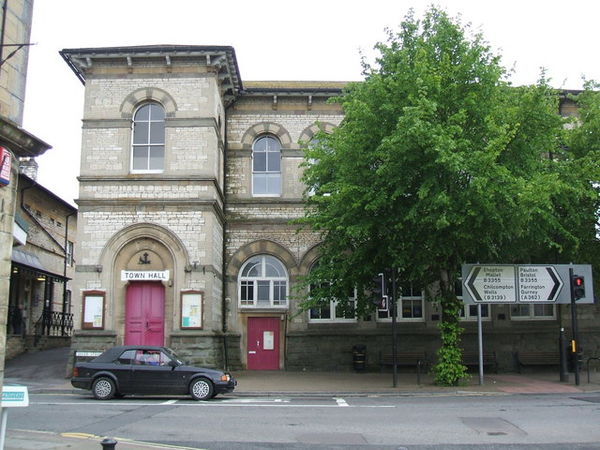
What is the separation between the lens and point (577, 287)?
2073 centimetres

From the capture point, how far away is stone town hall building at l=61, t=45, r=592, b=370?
2258 centimetres

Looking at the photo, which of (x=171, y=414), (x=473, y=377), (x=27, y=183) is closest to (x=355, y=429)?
(x=171, y=414)

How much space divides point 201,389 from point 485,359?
1300 cm

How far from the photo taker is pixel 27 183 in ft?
98.0

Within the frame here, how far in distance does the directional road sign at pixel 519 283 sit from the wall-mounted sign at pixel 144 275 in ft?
32.1

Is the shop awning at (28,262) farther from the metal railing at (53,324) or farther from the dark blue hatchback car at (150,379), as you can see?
the dark blue hatchback car at (150,379)

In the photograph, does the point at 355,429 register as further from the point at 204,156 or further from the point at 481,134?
the point at 204,156

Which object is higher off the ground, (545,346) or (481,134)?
(481,134)

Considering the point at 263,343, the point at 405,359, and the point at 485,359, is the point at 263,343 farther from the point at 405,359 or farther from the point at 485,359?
the point at 485,359

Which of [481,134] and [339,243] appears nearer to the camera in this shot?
[481,134]

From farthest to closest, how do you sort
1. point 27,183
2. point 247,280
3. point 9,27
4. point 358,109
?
point 27,183
point 247,280
point 358,109
point 9,27

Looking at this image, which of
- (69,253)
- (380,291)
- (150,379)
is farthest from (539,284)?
(69,253)

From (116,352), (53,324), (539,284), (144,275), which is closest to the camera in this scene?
(116,352)

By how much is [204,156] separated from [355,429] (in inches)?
529
